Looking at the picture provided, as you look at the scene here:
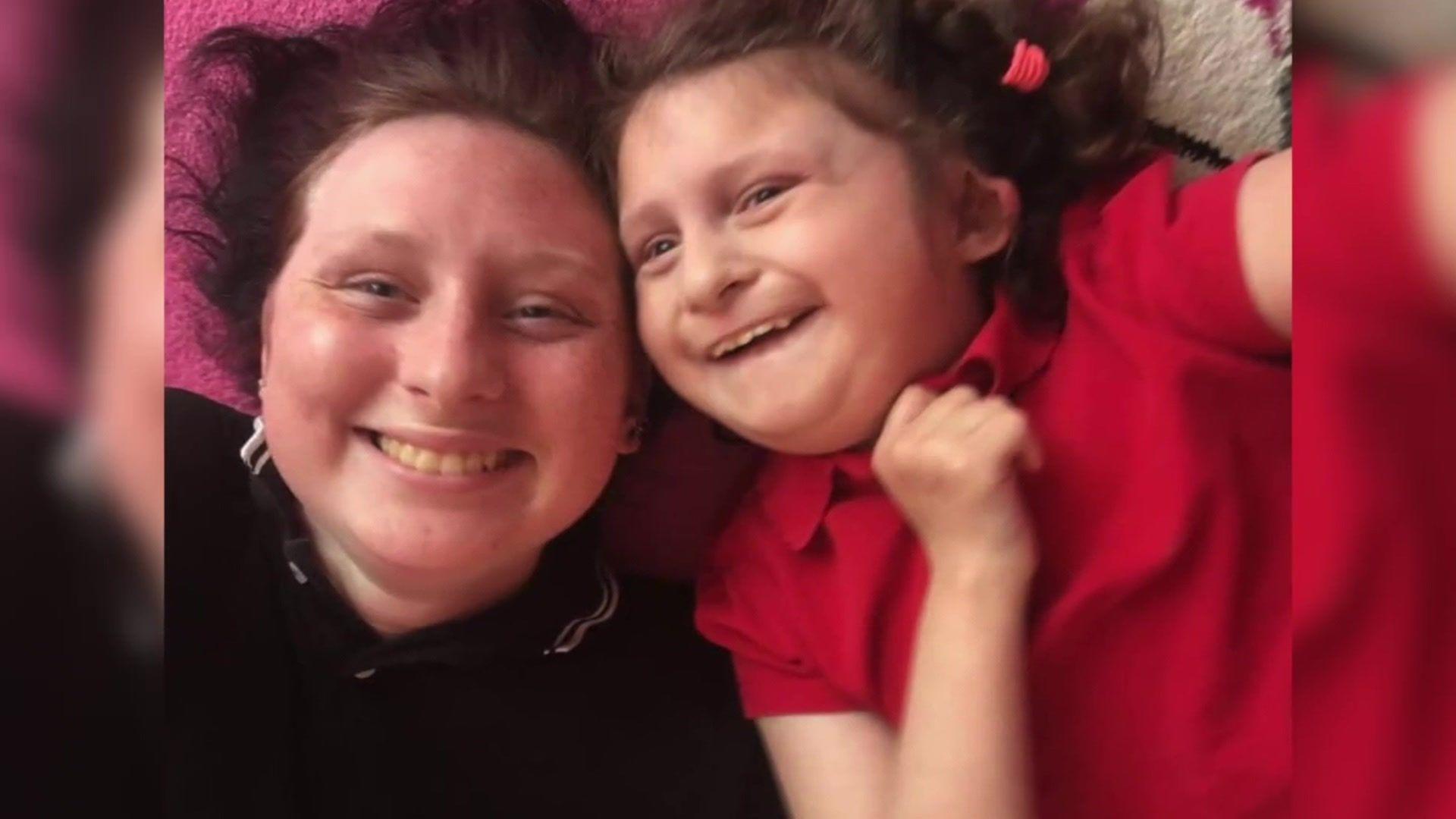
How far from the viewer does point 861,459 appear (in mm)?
536

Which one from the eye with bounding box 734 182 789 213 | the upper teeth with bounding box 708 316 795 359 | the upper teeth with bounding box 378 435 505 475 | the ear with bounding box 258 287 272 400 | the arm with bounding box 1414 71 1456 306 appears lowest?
the upper teeth with bounding box 378 435 505 475

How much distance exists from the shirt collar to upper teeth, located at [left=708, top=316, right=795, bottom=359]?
0.42 ft

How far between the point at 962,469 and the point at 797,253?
0.38ft

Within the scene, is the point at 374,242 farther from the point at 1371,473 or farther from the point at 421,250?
the point at 1371,473

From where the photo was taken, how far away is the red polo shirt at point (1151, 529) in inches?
19.3

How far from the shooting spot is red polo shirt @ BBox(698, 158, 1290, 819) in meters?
0.49

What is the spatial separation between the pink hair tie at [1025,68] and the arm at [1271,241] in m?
0.11

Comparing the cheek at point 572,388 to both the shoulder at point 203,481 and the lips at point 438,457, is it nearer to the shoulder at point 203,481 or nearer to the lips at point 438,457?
the lips at point 438,457

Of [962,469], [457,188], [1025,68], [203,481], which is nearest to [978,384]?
[962,469]

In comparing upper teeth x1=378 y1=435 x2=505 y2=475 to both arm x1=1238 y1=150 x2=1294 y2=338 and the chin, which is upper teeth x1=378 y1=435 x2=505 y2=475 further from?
arm x1=1238 y1=150 x2=1294 y2=338

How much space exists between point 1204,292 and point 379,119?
1.24ft

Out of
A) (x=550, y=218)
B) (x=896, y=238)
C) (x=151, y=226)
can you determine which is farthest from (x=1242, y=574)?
(x=151, y=226)

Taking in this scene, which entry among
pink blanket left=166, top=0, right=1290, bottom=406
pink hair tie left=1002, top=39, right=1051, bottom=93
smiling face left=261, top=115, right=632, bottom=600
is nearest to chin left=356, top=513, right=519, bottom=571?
smiling face left=261, top=115, right=632, bottom=600

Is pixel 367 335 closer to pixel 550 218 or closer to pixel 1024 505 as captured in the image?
pixel 550 218
